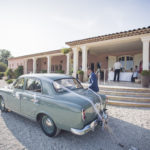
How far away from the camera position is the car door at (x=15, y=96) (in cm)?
313

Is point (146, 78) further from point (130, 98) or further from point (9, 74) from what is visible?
point (9, 74)

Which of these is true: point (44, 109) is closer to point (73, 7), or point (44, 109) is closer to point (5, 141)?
point (5, 141)

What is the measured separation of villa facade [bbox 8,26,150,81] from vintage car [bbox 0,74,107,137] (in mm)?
5321

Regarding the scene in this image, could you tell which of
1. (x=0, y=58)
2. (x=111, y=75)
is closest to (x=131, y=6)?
(x=111, y=75)

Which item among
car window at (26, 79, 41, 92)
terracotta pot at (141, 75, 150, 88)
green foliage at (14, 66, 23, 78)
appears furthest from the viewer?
green foliage at (14, 66, 23, 78)

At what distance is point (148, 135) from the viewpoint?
2586mm

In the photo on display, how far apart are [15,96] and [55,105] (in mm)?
1726

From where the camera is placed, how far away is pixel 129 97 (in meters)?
4.98

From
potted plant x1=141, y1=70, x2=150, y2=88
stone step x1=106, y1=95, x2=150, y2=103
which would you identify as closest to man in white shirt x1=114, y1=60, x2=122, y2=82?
potted plant x1=141, y1=70, x2=150, y2=88

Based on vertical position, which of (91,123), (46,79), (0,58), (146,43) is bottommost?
(91,123)

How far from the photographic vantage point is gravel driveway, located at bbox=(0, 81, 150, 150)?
7.13 feet

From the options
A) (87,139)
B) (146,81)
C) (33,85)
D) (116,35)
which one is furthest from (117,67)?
(33,85)

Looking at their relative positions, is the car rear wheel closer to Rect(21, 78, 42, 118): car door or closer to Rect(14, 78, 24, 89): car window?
Rect(21, 78, 42, 118): car door

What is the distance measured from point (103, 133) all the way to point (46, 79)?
2111 mm
